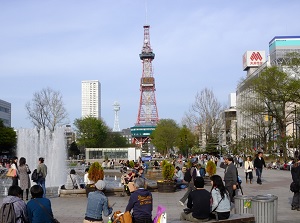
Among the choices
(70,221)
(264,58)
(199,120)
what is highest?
(264,58)

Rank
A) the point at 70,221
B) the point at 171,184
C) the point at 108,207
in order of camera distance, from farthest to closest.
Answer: the point at 171,184, the point at 70,221, the point at 108,207

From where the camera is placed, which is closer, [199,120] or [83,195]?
[83,195]

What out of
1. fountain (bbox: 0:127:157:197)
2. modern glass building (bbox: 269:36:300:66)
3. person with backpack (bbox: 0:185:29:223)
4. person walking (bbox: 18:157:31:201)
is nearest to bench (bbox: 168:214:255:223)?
person with backpack (bbox: 0:185:29:223)

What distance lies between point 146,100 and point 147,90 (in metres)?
4.12

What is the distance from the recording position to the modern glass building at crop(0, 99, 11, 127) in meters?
114

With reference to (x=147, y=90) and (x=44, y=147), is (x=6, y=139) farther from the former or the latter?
(x=147, y=90)

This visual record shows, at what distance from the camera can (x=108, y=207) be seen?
8.15 meters

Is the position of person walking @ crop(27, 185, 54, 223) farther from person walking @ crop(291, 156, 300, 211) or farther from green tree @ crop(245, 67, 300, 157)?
green tree @ crop(245, 67, 300, 157)

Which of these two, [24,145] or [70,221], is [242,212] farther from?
[24,145]

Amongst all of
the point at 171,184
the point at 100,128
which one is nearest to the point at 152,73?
the point at 100,128

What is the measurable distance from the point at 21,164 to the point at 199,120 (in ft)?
135

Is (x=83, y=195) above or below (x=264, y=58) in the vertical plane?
A: below

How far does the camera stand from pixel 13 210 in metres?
7.37

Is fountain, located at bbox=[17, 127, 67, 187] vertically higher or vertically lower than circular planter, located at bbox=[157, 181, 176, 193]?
higher
